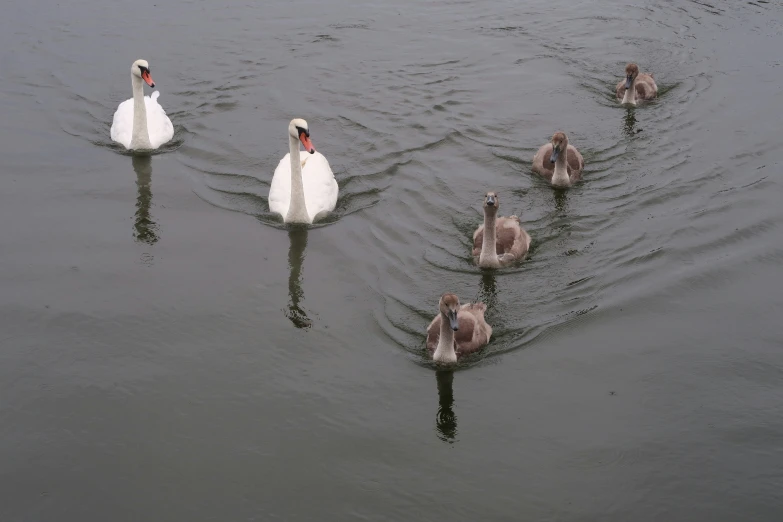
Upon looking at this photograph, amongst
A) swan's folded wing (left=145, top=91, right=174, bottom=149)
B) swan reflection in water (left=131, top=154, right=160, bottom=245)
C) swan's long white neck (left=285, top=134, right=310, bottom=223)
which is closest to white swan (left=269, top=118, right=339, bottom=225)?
swan's long white neck (left=285, top=134, right=310, bottom=223)

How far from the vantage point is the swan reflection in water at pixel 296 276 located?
11.3m

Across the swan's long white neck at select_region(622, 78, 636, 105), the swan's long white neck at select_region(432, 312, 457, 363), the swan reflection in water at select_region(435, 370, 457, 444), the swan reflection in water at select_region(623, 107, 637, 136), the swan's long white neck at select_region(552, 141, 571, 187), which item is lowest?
the swan reflection in water at select_region(435, 370, 457, 444)

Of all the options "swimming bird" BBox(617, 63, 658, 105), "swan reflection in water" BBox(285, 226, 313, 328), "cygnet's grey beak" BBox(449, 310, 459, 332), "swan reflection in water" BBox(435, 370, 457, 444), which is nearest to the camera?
"swan reflection in water" BBox(435, 370, 457, 444)

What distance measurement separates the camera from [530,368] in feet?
33.9

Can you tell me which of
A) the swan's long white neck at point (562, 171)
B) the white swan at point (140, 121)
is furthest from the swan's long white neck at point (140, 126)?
the swan's long white neck at point (562, 171)

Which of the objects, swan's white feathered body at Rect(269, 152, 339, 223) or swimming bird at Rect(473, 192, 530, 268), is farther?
swan's white feathered body at Rect(269, 152, 339, 223)

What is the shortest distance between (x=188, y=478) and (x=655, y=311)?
5560 mm

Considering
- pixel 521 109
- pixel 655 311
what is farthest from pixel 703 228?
pixel 521 109

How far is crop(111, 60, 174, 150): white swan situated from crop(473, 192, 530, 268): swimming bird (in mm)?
5772

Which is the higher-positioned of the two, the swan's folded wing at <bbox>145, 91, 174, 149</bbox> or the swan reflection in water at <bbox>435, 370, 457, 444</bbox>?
the swan's folded wing at <bbox>145, 91, 174, 149</bbox>

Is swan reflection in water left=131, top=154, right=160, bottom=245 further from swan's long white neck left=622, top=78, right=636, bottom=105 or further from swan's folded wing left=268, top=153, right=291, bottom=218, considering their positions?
swan's long white neck left=622, top=78, right=636, bottom=105

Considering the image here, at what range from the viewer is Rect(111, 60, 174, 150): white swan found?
15531mm

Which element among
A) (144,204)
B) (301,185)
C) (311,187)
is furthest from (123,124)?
(301,185)

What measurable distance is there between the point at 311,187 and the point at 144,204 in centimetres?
238
